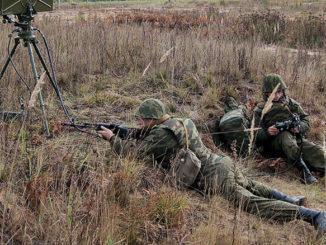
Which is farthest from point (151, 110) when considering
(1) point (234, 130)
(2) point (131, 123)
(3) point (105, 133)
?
(1) point (234, 130)

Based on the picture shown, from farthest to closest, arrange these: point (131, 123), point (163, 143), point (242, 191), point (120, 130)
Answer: point (131, 123)
point (120, 130)
point (163, 143)
point (242, 191)

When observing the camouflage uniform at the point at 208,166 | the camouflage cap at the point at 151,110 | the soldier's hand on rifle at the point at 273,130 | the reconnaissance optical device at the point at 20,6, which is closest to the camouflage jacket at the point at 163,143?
the camouflage uniform at the point at 208,166

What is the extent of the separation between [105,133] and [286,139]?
8.43 ft

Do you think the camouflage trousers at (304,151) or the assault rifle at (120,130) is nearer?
the assault rifle at (120,130)

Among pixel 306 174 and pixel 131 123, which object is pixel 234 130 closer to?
pixel 306 174

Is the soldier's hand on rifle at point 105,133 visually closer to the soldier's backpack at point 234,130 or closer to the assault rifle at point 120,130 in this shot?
the assault rifle at point 120,130

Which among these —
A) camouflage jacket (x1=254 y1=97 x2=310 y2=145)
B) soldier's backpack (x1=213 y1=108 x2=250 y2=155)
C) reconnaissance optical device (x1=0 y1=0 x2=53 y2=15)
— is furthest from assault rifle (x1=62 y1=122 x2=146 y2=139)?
camouflage jacket (x1=254 y1=97 x2=310 y2=145)

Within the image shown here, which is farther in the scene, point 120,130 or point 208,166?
point 120,130

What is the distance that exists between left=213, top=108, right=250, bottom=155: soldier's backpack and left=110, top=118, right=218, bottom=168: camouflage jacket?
54.3 inches

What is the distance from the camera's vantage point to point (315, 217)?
14.4ft

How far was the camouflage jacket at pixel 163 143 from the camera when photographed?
4742 mm

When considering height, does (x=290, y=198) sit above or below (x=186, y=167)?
below

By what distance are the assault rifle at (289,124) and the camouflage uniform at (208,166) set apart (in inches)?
59.5

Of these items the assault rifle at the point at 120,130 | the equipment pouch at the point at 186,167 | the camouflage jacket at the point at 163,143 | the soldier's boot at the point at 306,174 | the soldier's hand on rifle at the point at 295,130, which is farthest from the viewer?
the soldier's hand on rifle at the point at 295,130
